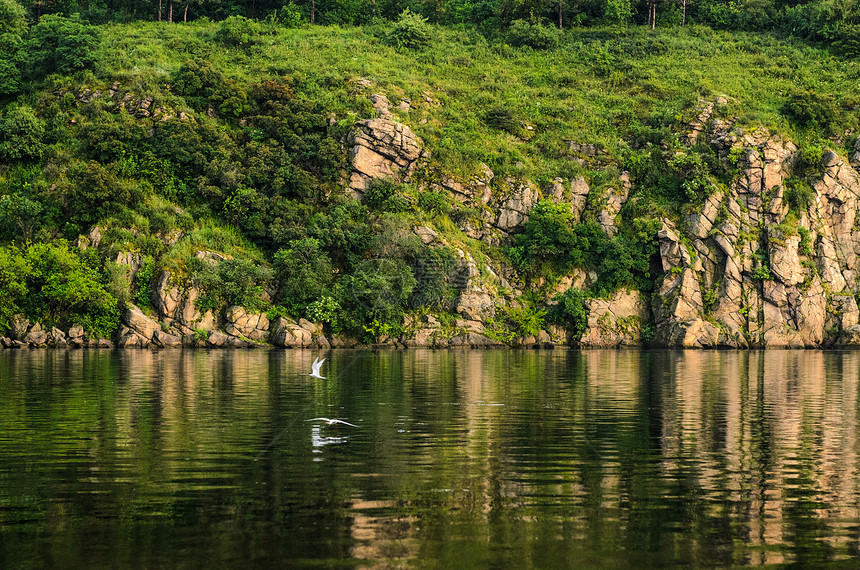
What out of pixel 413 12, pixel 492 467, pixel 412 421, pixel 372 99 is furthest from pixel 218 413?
pixel 413 12

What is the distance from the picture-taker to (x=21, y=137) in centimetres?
8406

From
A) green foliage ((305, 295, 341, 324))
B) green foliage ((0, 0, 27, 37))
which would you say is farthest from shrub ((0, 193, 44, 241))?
green foliage ((0, 0, 27, 37))

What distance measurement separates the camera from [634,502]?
14.5 m

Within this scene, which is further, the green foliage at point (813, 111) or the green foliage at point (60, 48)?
the green foliage at point (60, 48)

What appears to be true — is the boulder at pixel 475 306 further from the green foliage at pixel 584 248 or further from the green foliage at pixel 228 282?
the green foliage at pixel 228 282

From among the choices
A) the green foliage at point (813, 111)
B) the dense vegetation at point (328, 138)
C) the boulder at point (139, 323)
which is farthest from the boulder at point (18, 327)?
the green foliage at point (813, 111)

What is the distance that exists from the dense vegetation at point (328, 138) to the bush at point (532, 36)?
0.90ft

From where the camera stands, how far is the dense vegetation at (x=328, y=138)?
75.8 metres

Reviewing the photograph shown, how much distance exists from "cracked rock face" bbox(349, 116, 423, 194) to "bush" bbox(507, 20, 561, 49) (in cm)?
3652

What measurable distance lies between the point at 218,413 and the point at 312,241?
5303cm

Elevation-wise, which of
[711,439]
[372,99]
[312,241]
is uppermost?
[372,99]

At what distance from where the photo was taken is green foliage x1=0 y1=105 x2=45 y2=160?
83.8m

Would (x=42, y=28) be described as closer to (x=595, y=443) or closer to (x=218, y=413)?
(x=218, y=413)

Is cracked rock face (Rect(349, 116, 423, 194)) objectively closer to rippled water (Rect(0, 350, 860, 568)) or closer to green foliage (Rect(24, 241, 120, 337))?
green foliage (Rect(24, 241, 120, 337))
